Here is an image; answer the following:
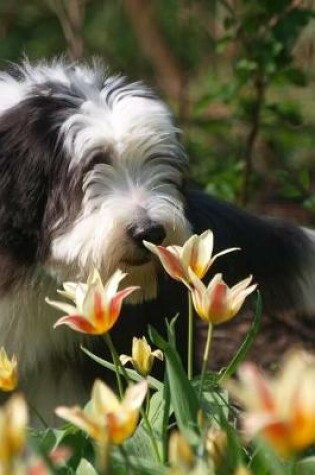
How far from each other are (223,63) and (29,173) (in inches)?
223

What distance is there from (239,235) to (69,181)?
79 centimetres

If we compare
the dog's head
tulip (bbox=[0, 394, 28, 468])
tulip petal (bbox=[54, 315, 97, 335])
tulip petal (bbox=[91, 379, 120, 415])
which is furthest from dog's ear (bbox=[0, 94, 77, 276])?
tulip (bbox=[0, 394, 28, 468])

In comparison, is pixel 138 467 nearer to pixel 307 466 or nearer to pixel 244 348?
pixel 307 466

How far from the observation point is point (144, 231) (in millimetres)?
2287

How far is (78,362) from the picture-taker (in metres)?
2.83

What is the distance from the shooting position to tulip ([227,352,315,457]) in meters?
0.91

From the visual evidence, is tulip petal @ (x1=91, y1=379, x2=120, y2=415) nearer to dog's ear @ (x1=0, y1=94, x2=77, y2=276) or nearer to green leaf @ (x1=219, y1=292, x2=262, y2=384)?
green leaf @ (x1=219, y1=292, x2=262, y2=384)

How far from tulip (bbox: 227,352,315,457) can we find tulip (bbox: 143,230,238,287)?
1.98ft

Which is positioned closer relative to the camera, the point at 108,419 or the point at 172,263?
the point at 108,419

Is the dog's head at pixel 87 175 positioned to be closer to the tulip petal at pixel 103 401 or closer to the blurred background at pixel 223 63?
the blurred background at pixel 223 63

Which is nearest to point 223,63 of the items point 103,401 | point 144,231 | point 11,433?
point 144,231

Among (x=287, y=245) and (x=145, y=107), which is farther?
(x=287, y=245)

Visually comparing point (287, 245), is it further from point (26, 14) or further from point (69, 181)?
point (26, 14)

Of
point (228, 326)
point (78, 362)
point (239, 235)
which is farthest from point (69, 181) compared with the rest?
point (228, 326)
